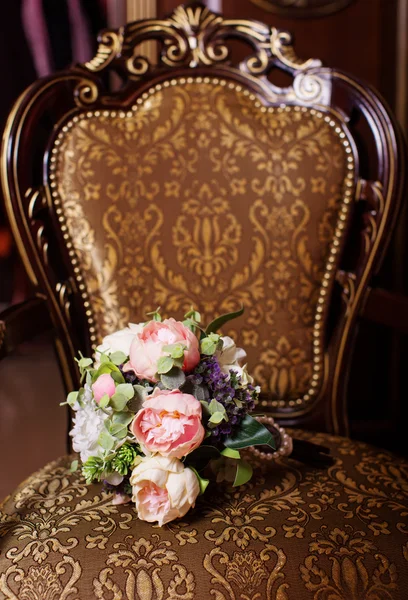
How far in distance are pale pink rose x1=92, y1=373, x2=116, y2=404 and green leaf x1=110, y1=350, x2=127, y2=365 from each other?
3cm

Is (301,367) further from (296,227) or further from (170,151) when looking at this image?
(170,151)

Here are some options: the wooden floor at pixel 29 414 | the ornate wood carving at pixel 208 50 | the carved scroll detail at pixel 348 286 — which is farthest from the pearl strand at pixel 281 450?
the wooden floor at pixel 29 414

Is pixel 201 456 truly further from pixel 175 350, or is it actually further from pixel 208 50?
pixel 208 50

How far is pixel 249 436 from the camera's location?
582 millimetres

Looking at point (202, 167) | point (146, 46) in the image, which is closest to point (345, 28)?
point (146, 46)

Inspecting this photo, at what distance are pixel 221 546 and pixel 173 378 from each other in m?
0.16

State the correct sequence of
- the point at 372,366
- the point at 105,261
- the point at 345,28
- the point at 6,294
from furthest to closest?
1. the point at 6,294
2. the point at 372,366
3. the point at 345,28
4. the point at 105,261

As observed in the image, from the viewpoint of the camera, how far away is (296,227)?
3.01ft

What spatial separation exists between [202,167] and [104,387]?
477mm

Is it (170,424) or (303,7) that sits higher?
(303,7)

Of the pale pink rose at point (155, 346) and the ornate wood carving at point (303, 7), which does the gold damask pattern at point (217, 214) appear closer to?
the pale pink rose at point (155, 346)

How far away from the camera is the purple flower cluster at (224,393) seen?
57 cm

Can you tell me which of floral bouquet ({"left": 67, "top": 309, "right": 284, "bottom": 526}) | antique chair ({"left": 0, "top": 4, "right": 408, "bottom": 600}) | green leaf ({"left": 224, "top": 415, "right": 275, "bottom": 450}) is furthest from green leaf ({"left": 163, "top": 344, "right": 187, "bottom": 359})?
antique chair ({"left": 0, "top": 4, "right": 408, "bottom": 600})

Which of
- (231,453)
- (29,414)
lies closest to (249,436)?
(231,453)
